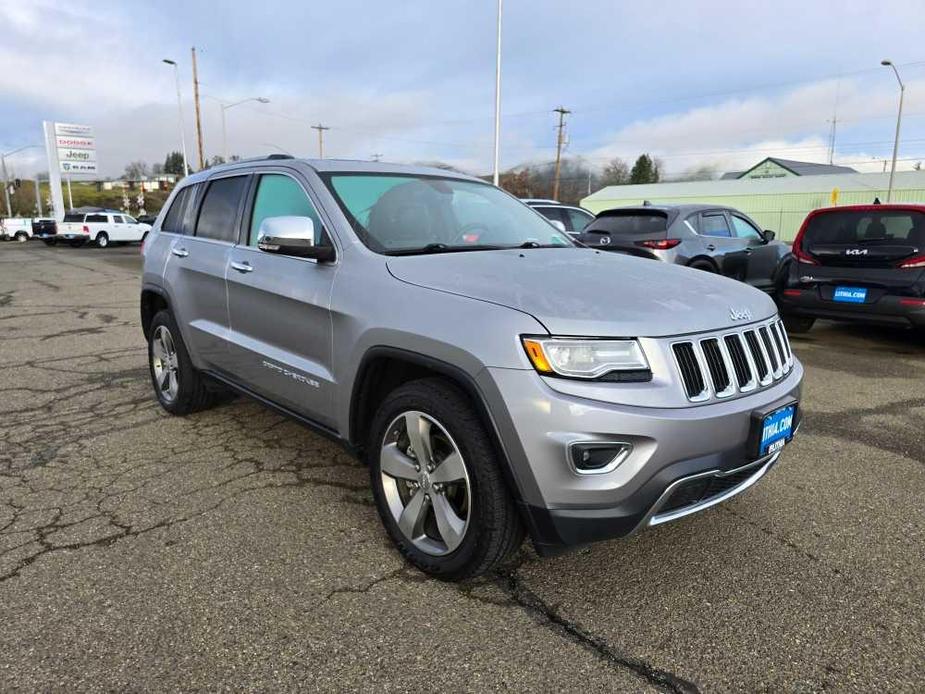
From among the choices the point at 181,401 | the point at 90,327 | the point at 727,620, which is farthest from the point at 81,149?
the point at 727,620

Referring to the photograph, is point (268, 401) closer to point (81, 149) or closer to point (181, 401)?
point (181, 401)

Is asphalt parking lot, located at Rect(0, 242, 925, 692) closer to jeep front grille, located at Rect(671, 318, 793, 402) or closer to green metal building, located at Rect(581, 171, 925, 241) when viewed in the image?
jeep front grille, located at Rect(671, 318, 793, 402)

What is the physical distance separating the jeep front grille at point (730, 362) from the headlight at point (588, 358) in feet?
0.55

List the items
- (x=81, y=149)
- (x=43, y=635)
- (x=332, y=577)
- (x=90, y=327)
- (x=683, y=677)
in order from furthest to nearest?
(x=81, y=149) → (x=90, y=327) → (x=332, y=577) → (x=43, y=635) → (x=683, y=677)

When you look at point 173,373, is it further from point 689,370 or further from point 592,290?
point 689,370

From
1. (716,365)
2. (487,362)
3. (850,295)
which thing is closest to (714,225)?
(850,295)

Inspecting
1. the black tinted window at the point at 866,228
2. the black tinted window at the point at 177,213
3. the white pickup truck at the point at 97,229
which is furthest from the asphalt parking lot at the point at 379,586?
the white pickup truck at the point at 97,229

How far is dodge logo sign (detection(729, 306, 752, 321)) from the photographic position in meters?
2.64

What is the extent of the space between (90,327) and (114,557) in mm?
7062

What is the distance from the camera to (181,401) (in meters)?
4.68

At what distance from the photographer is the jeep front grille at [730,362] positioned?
237 cm

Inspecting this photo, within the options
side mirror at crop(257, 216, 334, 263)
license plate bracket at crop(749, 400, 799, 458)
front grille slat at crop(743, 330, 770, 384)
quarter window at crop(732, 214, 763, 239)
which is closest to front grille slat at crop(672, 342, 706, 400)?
license plate bracket at crop(749, 400, 799, 458)

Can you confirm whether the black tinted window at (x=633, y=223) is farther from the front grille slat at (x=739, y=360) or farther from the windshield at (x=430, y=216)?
the front grille slat at (x=739, y=360)

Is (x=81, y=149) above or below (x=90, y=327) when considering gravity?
above
